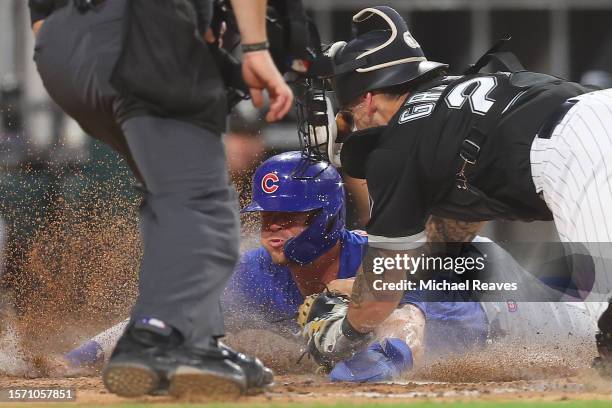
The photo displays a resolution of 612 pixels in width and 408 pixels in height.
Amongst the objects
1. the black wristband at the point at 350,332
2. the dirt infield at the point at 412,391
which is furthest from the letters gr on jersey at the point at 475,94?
the dirt infield at the point at 412,391

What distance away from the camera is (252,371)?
13.1 ft

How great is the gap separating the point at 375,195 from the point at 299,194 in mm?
1257

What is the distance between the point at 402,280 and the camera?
572 centimetres

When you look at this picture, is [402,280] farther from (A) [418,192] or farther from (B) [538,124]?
(B) [538,124]

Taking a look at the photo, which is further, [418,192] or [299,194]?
[299,194]

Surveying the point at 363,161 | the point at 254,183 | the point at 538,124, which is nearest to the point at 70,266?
the point at 254,183

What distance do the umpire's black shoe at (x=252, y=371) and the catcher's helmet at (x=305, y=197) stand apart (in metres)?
2.60

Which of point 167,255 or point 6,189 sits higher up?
point 167,255

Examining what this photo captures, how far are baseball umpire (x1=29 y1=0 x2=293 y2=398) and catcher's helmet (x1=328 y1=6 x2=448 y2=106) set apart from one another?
214 centimetres

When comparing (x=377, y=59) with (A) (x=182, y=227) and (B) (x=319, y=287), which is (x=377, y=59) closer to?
(B) (x=319, y=287)

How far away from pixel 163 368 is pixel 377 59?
2.80 meters

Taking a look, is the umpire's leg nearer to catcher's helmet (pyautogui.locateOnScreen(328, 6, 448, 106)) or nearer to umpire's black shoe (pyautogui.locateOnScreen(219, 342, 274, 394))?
umpire's black shoe (pyautogui.locateOnScreen(219, 342, 274, 394))

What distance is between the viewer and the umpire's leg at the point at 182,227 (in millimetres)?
3764

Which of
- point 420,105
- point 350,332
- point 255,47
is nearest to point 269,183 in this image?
point 350,332
